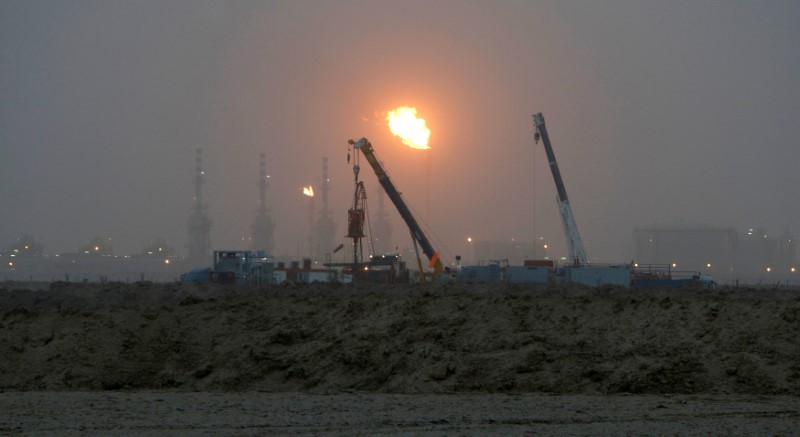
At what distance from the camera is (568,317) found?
30375mm

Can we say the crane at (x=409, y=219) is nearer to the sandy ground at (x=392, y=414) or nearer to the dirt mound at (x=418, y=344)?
the dirt mound at (x=418, y=344)

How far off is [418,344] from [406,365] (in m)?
1.57

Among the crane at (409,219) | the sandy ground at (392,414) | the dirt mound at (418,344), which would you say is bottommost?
the sandy ground at (392,414)

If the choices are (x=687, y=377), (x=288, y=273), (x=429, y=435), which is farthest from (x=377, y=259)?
(x=429, y=435)

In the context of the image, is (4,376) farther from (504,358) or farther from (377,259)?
(377,259)

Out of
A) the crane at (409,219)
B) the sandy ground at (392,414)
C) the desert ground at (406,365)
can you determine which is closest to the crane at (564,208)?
the crane at (409,219)

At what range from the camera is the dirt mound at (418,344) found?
25.4 meters

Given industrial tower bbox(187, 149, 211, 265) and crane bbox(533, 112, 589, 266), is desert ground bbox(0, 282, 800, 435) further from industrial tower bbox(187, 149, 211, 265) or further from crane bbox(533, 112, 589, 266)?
industrial tower bbox(187, 149, 211, 265)

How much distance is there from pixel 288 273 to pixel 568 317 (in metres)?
42.8

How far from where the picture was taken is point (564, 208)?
241ft

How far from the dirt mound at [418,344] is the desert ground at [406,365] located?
7 centimetres

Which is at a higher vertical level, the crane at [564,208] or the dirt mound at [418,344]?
the crane at [564,208]

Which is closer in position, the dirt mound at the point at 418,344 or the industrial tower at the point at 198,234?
the dirt mound at the point at 418,344

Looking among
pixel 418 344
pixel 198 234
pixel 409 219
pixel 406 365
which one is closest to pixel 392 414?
pixel 406 365
